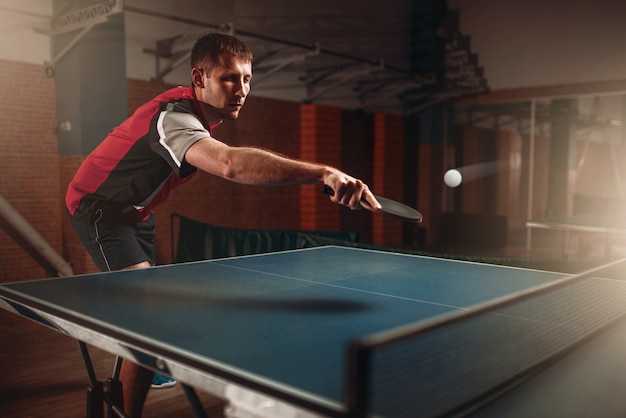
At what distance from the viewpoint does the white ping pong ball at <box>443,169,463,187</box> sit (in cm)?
1104

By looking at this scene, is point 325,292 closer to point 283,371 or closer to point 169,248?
point 283,371

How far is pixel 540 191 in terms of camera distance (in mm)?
10156

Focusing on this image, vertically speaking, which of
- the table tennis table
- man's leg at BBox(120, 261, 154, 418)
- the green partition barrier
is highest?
the table tennis table

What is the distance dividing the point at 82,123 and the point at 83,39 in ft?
2.88

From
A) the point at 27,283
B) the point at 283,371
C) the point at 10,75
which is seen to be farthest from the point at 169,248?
the point at 283,371

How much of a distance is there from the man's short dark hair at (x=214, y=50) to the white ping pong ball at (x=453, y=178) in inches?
356

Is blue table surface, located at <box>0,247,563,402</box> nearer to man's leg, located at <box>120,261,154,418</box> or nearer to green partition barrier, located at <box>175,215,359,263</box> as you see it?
man's leg, located at <box>120,261,154,418</box>

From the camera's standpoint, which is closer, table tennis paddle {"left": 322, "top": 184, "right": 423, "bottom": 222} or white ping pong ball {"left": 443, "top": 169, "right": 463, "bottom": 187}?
table tennis paddle {"left": 322, "top": 184, "right": 423, "bottom": 222}

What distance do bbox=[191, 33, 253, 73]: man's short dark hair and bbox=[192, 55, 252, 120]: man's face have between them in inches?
0.8

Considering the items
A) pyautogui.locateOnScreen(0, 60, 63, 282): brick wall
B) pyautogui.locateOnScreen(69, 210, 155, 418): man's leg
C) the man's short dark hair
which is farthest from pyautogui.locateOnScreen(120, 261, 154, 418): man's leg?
pyautogui.locateOnScreen(0, 60, 63, 282): brick wall

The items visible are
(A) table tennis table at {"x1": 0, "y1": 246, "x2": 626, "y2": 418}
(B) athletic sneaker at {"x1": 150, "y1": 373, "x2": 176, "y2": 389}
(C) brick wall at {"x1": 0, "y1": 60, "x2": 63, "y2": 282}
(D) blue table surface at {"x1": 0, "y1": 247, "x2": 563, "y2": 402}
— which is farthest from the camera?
(C) brick wall at {"x1": 0, "y1": 60, "x2": 63, "y2": 282}

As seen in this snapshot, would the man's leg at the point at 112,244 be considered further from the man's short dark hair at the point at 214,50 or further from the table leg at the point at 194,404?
the table leg at the point at 194,404

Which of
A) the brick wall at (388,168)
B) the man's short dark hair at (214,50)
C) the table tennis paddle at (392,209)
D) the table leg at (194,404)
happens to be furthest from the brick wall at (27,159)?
the brick wall at (388,168)

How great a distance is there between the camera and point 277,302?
73.5 inches
